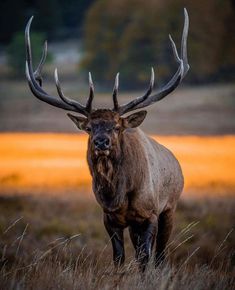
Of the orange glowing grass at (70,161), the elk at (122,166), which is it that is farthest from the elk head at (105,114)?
the orange glowing grass at (70,161)

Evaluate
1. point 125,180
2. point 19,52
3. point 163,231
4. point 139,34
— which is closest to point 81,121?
point 125,180

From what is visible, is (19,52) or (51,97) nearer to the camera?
(51,97)

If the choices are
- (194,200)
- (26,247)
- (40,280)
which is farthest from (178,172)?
(194,200)

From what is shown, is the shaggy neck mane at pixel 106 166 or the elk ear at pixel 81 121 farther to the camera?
the elk ear at pixel 81 121

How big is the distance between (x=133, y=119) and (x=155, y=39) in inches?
1195

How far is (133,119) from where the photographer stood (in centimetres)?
802

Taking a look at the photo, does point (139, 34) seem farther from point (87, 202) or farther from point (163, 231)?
point (163, 231)

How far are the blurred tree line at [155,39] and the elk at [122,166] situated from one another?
2665 cm

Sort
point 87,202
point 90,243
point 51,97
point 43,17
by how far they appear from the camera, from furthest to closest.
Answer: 1. point 43,17
2. point 87,202
3. point 90,243
4. point 51,97

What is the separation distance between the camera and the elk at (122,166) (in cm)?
770

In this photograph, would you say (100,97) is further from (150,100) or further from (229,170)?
(150,100)

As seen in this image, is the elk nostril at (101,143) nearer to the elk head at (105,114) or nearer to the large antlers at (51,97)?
the elk head at (105,114)

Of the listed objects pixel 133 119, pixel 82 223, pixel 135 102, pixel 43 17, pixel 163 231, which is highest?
pixel 43 17

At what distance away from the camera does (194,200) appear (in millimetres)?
20688
